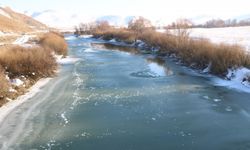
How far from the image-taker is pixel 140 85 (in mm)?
17906

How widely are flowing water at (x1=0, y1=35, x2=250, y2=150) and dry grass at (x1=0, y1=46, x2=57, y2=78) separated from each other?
1.02m

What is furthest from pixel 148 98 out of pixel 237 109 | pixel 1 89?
pixel 1 89

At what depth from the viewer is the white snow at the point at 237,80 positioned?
17.1 m

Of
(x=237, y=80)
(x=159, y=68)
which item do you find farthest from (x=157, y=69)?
(x=237, y=80)

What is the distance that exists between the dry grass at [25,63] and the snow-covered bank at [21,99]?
0.88 m

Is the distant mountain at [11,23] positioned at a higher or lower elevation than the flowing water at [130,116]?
higher

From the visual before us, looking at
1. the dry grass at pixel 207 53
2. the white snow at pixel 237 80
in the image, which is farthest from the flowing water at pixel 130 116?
the dry grass at pixel 207 53

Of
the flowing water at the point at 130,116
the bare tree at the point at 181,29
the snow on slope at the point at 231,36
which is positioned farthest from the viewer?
the bare tree at the point at 181,29

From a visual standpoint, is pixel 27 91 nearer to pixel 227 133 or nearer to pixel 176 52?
pixel 227 133

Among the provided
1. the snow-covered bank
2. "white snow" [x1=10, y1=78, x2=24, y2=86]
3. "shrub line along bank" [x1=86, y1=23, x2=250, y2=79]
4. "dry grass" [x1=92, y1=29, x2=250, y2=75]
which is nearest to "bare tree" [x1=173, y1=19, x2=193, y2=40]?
"shrub line along bank" [x1=86, y1=23, x2=250, y2=79]

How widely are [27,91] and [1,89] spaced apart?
6.77ft

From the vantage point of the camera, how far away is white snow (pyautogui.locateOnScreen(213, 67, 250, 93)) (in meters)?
17.1

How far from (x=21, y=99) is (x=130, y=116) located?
4.99 meters

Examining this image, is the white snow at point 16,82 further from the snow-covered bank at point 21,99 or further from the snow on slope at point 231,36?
the snow on slope at point 231,36
